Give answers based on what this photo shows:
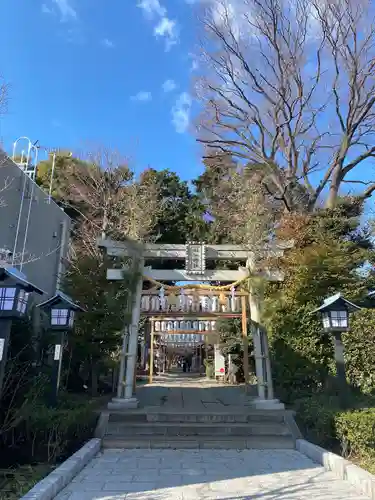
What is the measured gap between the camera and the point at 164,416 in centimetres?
775

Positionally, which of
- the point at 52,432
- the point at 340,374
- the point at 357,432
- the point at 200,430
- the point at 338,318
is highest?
the point at 338,318

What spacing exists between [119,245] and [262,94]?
1010 centimetres

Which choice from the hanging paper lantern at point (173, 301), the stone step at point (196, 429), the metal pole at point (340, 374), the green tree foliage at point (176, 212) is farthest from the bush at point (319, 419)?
the green tree foliage at point (176, 212)

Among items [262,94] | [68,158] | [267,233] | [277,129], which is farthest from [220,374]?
[68,158]

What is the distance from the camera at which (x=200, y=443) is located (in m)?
6.95

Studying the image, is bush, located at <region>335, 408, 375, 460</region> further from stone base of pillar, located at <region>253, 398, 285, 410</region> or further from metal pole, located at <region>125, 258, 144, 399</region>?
metal pole, located at <region>125, 258, 144, 399</region>

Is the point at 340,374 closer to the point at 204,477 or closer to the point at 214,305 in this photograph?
the point at 204,477

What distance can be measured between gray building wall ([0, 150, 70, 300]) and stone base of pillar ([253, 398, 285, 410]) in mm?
5991

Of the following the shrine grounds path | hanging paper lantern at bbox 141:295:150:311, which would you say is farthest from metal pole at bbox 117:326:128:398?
the shrine grounds path

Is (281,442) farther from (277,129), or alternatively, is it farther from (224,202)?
(224,202)

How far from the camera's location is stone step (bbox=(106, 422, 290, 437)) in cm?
729

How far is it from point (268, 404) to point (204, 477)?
3.72 m

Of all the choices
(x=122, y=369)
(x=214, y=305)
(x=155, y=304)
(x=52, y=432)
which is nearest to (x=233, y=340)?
(x=214, y=305)

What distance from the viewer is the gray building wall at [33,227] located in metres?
9.64
